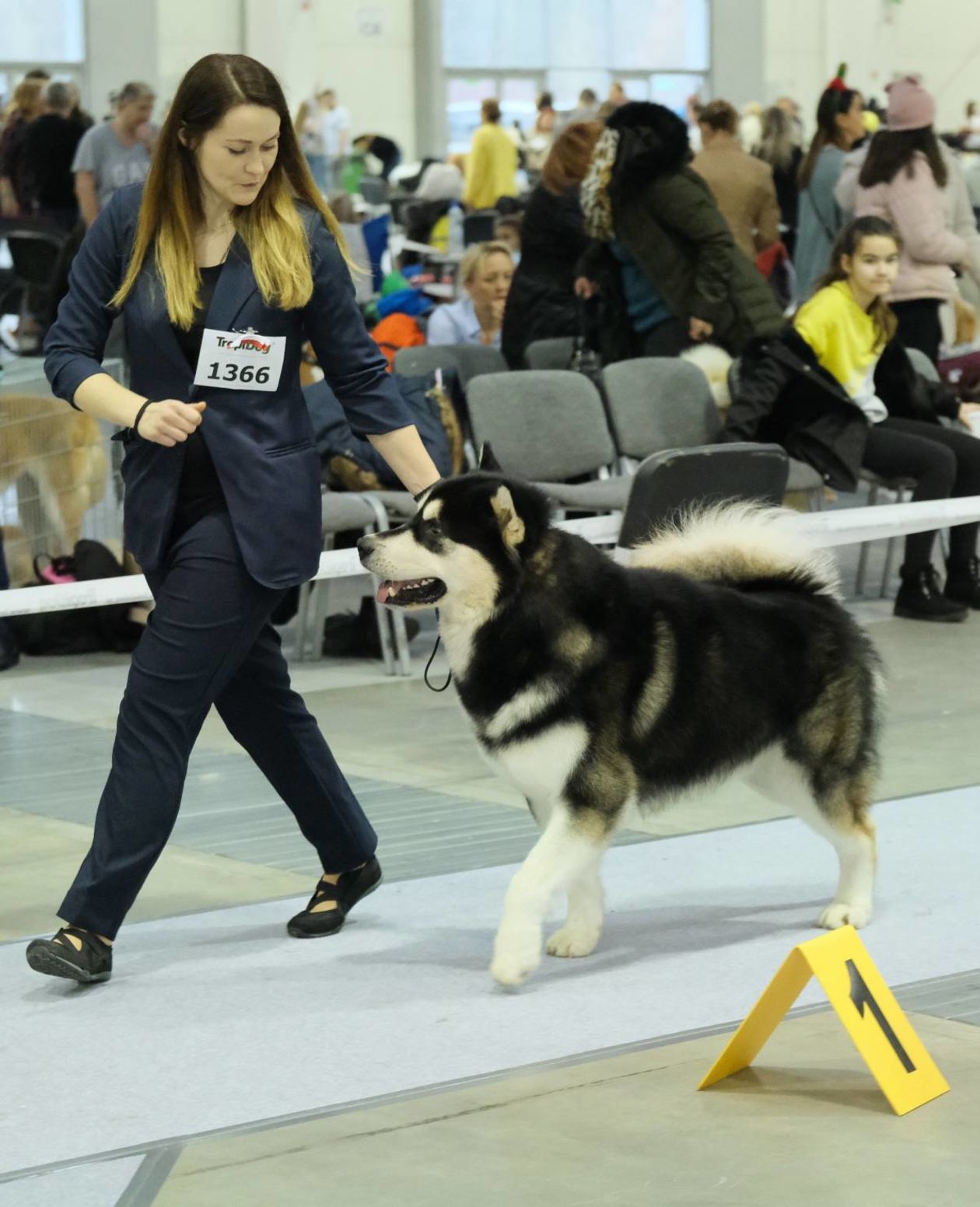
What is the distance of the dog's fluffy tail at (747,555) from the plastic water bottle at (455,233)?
36.8ft

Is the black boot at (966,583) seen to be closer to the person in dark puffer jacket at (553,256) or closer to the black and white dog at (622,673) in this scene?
the person in dark puffer jacket at (553,256)

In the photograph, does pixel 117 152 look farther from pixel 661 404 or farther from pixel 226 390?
pixel 226 390

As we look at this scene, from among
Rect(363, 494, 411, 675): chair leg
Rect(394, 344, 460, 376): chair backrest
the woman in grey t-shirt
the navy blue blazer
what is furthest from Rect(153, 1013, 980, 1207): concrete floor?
the woman in grey t-shirt

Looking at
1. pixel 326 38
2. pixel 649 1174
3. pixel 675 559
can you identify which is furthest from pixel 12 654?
pixel 326 38

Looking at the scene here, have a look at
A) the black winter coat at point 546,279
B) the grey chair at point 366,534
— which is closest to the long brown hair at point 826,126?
the black winter coat at point 546,279

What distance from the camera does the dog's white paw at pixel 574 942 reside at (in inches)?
139

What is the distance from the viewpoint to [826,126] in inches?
373

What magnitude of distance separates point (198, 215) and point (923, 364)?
5.40 metres

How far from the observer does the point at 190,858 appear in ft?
14.1

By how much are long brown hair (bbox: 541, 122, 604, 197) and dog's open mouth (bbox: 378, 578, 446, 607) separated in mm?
4899

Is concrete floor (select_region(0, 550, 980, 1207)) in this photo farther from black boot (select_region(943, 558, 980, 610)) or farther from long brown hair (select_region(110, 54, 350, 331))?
black boot (select_region(943, 558, 980, 610))

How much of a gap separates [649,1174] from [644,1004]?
2.56 feet

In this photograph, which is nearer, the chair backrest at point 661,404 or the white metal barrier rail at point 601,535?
the white metal barrier rail at point 601,535

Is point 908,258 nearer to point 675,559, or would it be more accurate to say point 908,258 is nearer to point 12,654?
point 12,654
